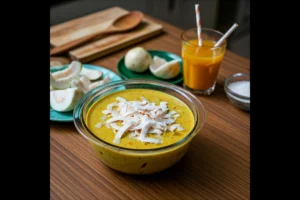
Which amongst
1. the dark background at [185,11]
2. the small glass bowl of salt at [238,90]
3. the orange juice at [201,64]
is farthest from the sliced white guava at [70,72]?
the dark background at [185,11]

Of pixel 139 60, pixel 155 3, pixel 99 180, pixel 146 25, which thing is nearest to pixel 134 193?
pixel 99 180

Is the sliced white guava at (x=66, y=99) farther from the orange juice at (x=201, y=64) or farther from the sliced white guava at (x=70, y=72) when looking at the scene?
the orange juice at (x=201, y=64)

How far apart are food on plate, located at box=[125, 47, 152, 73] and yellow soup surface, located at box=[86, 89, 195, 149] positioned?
210 millimetres

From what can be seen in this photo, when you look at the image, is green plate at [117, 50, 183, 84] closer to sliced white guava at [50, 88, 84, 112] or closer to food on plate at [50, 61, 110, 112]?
food on plate at [50, 61, 110, 112]

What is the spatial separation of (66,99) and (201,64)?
40cm

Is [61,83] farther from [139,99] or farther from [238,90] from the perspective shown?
[238,90]

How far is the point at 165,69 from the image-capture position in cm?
124

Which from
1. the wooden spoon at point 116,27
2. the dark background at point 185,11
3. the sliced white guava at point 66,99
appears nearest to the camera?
the sliced white guava at point 66,99

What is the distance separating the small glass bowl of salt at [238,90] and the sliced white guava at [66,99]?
0.42 meters

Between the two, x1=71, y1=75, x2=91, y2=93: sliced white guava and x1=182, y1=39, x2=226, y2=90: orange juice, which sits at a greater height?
x1=182, y1=39, x2=226, y2=90: orange juice

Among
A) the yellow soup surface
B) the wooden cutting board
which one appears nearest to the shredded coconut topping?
the yellow soup surface

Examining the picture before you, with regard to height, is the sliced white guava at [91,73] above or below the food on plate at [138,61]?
below

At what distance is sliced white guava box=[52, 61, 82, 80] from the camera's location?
119 centimetres

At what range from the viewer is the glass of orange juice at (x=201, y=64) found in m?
1.17
